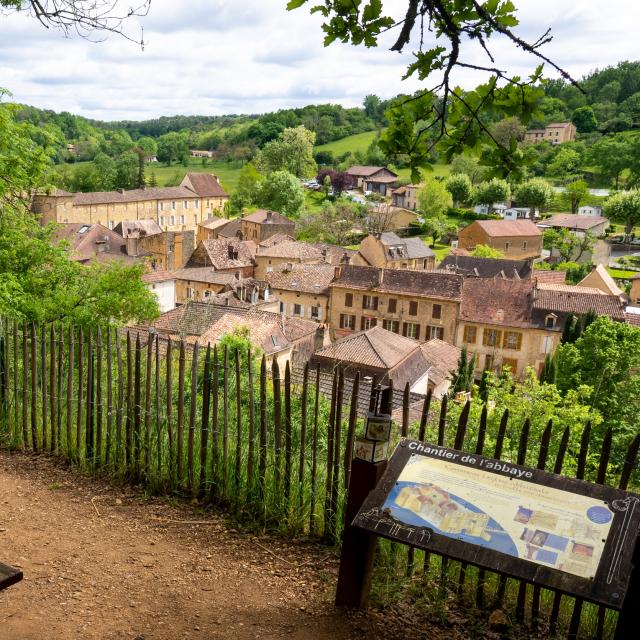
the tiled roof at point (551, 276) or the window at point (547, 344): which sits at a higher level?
the tiled roof at point (551, 276)

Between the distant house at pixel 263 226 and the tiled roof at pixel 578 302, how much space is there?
124 ft

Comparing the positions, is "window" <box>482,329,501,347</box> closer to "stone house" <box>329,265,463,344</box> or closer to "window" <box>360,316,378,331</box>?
"stone house" <box>329,265,463,344</box>

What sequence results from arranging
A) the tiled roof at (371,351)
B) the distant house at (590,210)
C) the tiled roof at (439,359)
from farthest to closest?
the distant house at (590,210), the tiled roof at (439,359), the tiled roof at (371,351)

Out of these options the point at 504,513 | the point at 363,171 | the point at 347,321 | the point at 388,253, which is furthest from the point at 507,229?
the point at 504,513

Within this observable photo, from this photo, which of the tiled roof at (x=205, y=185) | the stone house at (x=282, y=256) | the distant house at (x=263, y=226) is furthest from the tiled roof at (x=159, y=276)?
the tiled roof at (x=205, y=185)

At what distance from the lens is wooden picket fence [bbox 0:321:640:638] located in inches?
181

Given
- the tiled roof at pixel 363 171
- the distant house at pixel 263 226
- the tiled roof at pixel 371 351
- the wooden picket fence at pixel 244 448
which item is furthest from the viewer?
the tiled roof at pixel 363 171

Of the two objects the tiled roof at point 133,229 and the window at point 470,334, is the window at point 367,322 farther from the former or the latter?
the tiled roof at point 133,229

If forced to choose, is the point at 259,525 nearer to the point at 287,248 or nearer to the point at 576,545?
the point at 576,545

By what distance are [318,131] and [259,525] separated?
16606 cm

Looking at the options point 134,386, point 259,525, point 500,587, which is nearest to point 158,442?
point 134,386

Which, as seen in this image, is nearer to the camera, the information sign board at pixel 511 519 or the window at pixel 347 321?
the information sign board at pixel 511 519

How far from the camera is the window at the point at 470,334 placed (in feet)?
138

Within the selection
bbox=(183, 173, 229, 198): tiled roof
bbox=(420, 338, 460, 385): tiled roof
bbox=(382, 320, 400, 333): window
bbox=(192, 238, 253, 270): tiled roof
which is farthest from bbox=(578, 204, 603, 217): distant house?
bbox=(420, 338, 460, 385): tiled roof
